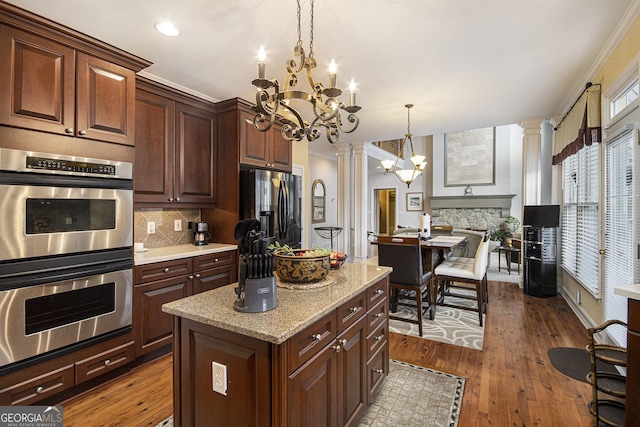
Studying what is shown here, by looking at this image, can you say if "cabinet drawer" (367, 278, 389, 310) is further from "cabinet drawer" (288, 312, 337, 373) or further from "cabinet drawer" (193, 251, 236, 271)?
"cabinet drawer" (193, 251, 236, 271)

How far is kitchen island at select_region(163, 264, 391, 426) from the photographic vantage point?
3.62ft

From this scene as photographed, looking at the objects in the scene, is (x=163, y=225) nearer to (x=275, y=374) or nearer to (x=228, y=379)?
(x=228, y=379)

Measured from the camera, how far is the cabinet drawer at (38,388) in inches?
69.8

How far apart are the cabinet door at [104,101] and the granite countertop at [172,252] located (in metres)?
0.94

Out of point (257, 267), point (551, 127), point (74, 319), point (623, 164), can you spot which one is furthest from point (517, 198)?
point (74, 319)

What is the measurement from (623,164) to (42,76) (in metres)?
4.34

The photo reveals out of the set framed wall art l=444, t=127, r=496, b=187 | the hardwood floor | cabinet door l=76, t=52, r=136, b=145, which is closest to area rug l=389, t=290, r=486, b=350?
the hardwood floor

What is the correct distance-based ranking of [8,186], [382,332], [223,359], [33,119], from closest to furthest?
[223,359] → [8,186] → [33,119] → [382,332]

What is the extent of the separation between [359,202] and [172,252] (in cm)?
Answer: 427

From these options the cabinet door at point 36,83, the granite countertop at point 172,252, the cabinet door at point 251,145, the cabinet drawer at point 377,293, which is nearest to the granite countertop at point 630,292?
the cabinet drawer at point 377,293

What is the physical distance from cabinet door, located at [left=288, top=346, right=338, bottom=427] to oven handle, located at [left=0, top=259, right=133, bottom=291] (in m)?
1.79

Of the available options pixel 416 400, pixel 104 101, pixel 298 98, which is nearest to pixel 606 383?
pixel 416 400

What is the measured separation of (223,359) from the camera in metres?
1.20

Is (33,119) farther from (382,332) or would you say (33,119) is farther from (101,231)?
(382,332)
